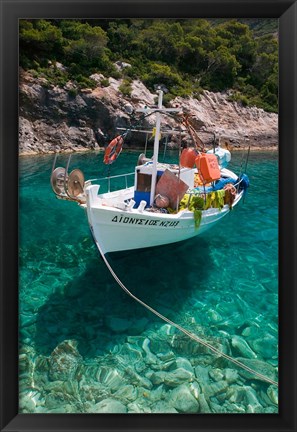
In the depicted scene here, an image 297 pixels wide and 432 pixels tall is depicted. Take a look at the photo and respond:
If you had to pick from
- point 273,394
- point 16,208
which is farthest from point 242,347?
point 16,208

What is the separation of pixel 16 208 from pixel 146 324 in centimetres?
225

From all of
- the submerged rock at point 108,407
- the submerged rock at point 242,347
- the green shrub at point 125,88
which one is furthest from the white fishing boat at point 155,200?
the green shrub at point 125,88

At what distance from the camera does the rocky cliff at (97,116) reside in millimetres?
17219

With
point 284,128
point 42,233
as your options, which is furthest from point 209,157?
point 42,233

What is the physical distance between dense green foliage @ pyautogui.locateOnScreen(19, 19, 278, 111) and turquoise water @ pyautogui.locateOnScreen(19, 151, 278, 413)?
12456 mm

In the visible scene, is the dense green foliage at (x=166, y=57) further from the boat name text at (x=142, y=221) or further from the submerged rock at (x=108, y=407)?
the submerged rock at (x=108, y=407)

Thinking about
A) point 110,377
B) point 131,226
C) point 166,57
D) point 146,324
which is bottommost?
point 110,377

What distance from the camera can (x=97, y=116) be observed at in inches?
769

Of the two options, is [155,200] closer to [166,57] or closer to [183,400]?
[183,400]

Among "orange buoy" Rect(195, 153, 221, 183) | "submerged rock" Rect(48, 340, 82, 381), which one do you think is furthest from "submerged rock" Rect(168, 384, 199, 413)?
"orange buoy" Rect(195, 153, 221, 183)

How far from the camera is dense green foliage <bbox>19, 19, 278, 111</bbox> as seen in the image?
16875 millimetres

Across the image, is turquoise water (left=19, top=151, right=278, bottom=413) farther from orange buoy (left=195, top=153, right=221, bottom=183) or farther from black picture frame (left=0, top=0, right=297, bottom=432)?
orange buoy (left=195, top=153, right=221, bottom=183)

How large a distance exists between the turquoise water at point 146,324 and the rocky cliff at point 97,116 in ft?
37.5

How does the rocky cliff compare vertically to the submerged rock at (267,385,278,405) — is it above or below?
above
